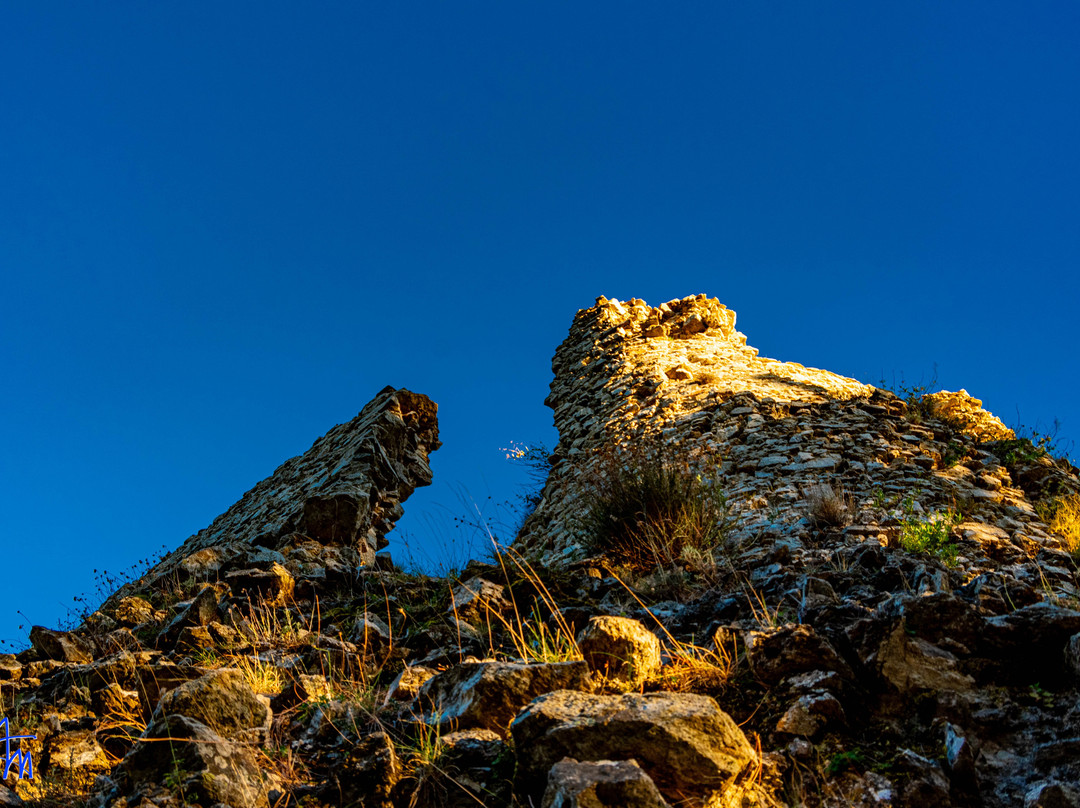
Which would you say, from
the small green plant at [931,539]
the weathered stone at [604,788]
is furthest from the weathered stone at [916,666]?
the small green plant at [931,539]

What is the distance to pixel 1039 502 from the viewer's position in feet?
18.1

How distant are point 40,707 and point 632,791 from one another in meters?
3.02

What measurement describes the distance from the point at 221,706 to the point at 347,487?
16.0 feet

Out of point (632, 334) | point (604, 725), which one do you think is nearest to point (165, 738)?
point (604, 725)

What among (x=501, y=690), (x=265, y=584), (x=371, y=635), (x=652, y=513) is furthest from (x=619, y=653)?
(x=265, y=584)

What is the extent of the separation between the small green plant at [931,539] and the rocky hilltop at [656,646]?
28 mm

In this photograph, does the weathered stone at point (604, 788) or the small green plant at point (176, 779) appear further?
the small green plant at point (176, 779)

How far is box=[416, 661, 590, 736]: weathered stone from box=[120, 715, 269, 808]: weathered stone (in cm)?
59

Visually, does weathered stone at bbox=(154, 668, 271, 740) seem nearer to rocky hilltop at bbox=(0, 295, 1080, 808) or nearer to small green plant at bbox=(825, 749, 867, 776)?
rocky hilltop at bbox=(0, 295, 1080, 808)

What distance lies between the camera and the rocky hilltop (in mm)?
2152

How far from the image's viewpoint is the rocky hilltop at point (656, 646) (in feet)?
7.06

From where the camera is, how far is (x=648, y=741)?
6.77 ft

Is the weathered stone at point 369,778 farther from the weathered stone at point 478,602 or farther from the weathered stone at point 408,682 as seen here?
the weathered stone at point 478,602

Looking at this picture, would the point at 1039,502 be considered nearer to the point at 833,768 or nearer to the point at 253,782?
the point at 833,768
